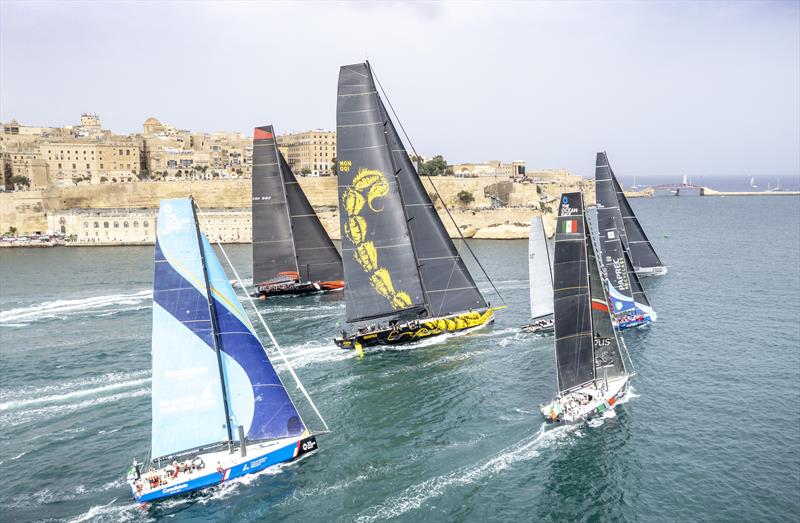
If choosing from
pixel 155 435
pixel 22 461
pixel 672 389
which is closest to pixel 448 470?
pixel 155 435

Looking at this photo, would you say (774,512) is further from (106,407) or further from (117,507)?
(106,407)

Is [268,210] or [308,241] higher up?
[268,210]

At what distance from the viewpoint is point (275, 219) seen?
47.8 metres

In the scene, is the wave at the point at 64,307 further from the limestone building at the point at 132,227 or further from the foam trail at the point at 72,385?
the limestone building at the point at 132,227

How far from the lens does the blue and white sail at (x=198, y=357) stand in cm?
1839

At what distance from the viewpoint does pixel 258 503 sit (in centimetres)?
1839

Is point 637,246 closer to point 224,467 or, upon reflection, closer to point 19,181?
point 224,467

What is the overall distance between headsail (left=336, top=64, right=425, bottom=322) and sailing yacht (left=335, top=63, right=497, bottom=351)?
5 centimetres

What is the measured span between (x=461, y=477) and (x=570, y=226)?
993 centimetres

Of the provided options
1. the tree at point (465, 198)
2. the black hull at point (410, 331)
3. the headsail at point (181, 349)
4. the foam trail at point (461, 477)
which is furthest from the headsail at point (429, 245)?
the tree at point (465, 198)

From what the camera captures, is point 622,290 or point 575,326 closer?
point 575,326

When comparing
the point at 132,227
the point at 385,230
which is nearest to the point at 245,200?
the point at 132,227

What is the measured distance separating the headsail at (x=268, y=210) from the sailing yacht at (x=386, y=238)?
14932 mm

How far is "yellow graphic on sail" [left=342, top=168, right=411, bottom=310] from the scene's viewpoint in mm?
33656
